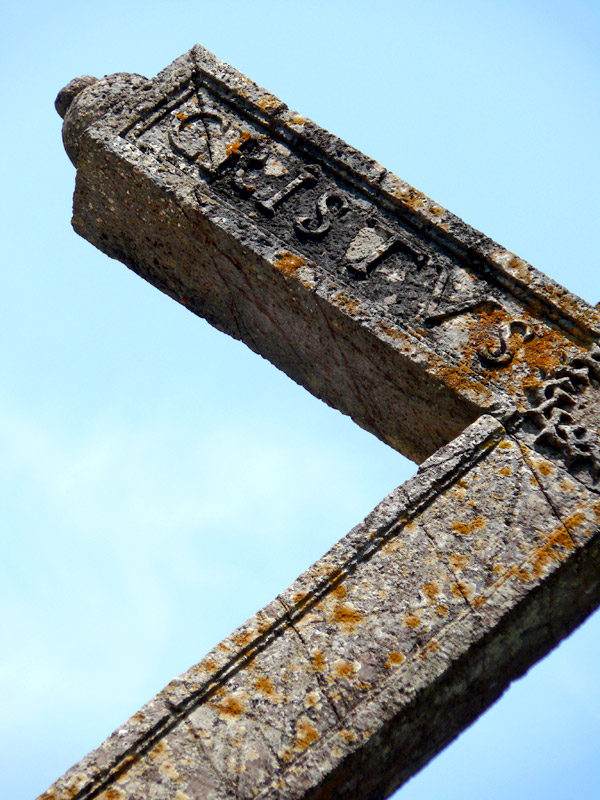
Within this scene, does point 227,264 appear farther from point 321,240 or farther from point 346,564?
point 346,564

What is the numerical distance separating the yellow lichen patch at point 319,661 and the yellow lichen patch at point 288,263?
1.42m

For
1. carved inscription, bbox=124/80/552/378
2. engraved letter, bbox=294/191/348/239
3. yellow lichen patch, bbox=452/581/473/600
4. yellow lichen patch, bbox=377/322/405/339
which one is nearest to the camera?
yellow lichen patch, bbox=452/581/473/600

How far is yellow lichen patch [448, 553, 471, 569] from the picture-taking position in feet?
8.86

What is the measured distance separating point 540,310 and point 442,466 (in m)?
0.81

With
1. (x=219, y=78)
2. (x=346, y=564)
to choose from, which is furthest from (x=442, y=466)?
(x=219, y=78)

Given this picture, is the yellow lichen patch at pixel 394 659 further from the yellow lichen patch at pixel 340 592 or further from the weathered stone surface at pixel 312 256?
the weathered stone surface at pixel 312 256

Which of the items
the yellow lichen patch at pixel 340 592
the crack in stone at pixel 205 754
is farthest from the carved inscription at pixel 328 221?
the crack in stone at pixel 205 754

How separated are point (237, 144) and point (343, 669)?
2.27 metres

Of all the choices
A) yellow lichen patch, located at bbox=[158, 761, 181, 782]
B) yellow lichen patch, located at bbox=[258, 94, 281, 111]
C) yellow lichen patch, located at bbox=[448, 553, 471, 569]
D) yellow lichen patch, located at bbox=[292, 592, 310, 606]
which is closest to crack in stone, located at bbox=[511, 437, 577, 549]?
yellow lichen patch, located at bbox=[448, 553, 471, 569]

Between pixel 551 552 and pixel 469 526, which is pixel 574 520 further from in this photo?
pixel 469 526

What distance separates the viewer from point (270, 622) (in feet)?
8.51

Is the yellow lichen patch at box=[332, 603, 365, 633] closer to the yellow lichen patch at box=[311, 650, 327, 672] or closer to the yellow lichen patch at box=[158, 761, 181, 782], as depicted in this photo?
the yellow lichen patch at box=[311, 650, 327, 672]

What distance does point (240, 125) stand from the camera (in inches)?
152

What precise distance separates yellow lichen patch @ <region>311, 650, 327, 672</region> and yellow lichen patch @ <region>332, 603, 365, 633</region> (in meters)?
0.11
